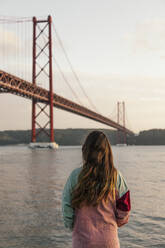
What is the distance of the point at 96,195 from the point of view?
182 centimetres

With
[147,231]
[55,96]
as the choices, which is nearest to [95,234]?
[147,231]

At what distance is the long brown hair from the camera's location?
1819mm

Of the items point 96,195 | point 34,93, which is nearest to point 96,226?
point 96,195

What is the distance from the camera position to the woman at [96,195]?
182cm

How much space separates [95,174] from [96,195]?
0.11 m

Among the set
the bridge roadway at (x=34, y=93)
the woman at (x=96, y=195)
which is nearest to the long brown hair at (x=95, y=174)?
the woman at (x=96, y=195)

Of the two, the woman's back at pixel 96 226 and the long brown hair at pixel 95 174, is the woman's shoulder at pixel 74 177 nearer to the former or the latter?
the long brown hair at pixel 95 174

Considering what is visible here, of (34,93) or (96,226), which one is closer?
(96,226)

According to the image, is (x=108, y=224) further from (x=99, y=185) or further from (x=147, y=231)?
(x=147, y=231)

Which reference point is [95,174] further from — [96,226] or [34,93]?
[34,93]

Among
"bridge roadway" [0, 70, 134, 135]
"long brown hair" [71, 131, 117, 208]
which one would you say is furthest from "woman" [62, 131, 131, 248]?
"bridge roadway" [0, 70, 134, 135]

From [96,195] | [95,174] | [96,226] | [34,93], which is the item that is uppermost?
[34,93]

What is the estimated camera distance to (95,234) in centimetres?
180

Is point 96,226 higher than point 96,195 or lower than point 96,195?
lower
